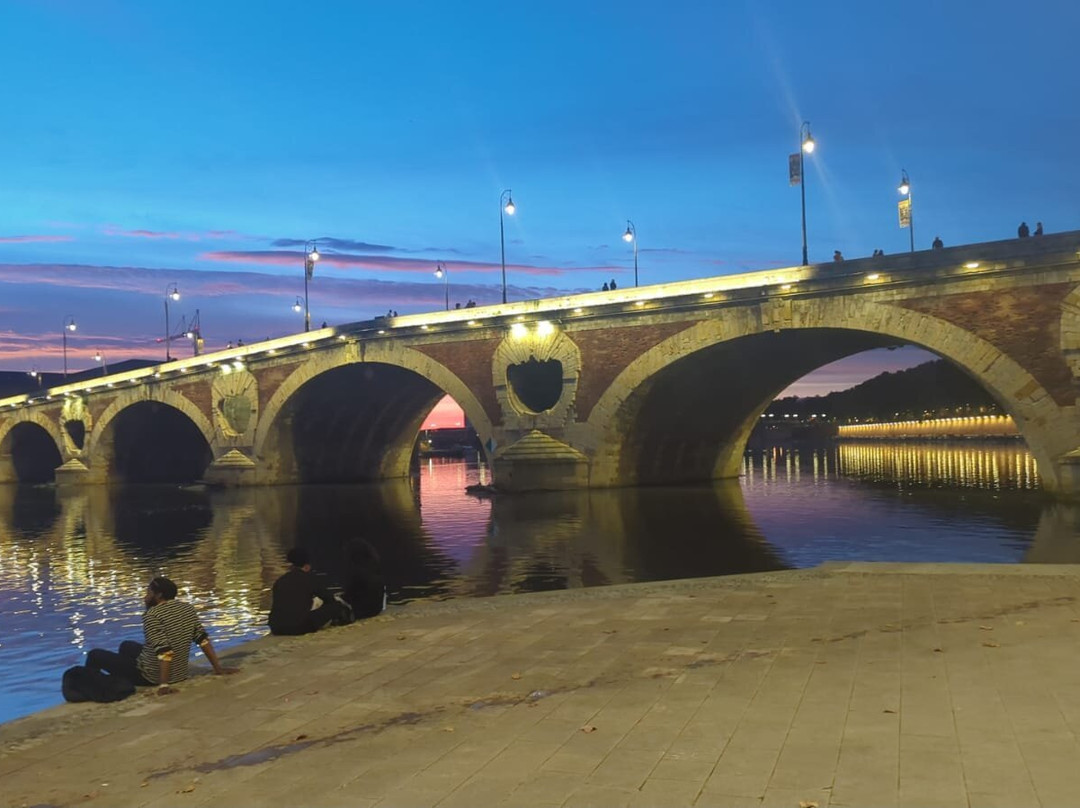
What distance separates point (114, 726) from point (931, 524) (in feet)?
76.0

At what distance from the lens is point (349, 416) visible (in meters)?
58.9

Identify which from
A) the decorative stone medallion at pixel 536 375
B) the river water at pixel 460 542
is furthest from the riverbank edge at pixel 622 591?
the decorative stone medallion at pixel 536 375

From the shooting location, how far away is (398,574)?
1988 cm

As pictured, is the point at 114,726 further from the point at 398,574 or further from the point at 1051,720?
the point at 398,574

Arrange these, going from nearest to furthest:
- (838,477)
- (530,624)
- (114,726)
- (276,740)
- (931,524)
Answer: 1. (276,740)
2. (114,726)
3. (530,624)
4. (931,524)
5. (838,477)

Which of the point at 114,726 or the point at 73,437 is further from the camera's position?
the point at 73,437

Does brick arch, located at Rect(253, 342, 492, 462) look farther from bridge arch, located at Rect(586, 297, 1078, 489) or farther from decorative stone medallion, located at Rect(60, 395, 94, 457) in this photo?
decorative stone medallion, located at Rect(60, 395, 94, 457)

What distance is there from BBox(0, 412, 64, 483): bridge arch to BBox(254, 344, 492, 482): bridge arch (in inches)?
1380

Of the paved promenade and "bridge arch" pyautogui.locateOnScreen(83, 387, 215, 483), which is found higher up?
"bridge arch" pyautogui.locateOnScreen(83, 387, 215, 483)

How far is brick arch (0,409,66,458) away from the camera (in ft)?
253

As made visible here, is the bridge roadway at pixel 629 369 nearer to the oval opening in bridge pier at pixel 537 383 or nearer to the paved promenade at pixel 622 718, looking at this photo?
the oval opening in bridge pier at pixel 537 383

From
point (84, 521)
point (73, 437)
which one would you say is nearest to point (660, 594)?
point (84, 521)

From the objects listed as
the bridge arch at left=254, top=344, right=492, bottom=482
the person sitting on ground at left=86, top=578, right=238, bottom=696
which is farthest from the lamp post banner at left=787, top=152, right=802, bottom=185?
the person sitting on ground at left=86, top=578, right=238, bottom=696

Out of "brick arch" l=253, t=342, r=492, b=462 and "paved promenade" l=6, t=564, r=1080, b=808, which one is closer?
"paved promenade" l=6, t=564, r=1080, b=808
